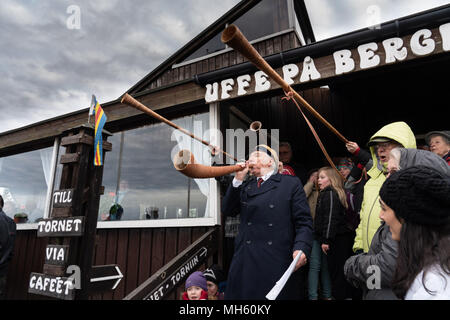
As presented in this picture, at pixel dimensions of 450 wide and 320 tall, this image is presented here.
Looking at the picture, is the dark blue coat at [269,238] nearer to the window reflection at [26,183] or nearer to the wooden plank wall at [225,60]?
the wooden plank wall at [225,60]

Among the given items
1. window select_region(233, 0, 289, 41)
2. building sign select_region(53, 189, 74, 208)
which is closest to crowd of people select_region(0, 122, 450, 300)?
building sign select_region(53, 189, 74, 208)

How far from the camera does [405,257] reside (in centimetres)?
104

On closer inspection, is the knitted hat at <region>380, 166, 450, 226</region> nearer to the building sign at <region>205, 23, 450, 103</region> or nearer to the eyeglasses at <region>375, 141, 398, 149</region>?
the eyeglasses at <region>375, 141, 398, 149</region>

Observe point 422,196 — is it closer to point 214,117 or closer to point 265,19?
point 214,117

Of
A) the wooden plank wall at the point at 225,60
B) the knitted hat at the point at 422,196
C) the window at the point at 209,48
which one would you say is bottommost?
the knitted hat at the point at 422,196

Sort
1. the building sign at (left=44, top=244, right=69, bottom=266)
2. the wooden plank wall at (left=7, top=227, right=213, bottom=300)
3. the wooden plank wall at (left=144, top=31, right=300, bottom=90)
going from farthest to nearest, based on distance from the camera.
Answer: the wooden plank wall at (left=144, top=31, right=300, bottom=90), the wooden plank wall at (left=7, top=227, right=213, bottom=300), the building sign at (left=44, top=244, right=69, bottom=266)

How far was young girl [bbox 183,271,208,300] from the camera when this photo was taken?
2715mm

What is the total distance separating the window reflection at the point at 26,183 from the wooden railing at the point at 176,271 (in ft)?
13.4

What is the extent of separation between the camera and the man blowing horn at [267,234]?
76.9 inches

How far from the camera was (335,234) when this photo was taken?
261cm

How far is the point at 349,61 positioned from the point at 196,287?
267 centimetres

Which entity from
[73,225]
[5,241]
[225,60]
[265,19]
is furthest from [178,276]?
[265,19]

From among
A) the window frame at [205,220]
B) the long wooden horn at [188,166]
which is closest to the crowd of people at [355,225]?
the window frame at [205,220]

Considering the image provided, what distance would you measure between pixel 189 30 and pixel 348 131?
4.58 metres
